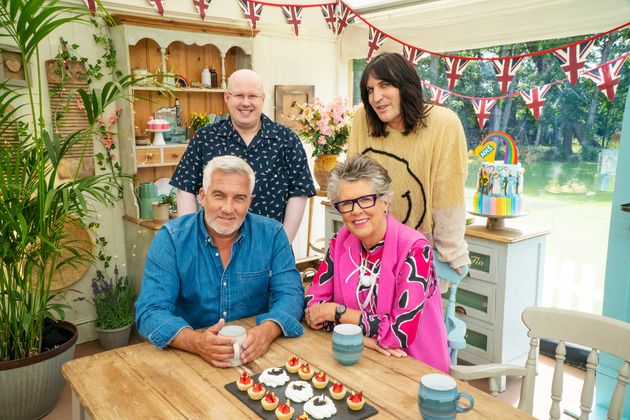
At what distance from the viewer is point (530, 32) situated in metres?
3.23

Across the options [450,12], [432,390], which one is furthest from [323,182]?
[432,390]

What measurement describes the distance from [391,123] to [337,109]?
1458 millimetres

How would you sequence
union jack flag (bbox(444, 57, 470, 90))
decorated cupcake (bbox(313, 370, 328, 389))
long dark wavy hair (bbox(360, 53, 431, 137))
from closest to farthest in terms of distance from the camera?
decorated cupcake (bbox(313, 370, 328, 389)) < long dark wavy hair (bbox(360, 53, 431, 137)) < union jack flag (bbox(444, 57, 470, 90))

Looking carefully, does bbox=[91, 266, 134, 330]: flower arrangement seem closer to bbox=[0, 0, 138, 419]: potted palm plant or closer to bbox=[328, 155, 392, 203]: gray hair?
bbox=[0, 0, 138, 419]: potted palm plant

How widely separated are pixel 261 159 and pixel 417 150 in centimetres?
74

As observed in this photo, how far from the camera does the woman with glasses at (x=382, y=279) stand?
1.59 metres

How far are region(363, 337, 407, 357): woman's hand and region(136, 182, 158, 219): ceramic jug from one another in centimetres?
244

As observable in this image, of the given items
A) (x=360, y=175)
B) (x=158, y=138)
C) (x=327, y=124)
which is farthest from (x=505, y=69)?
(x=158, y=138)

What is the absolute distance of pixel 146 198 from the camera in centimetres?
362

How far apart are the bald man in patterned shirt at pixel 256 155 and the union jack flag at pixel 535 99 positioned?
156 cm

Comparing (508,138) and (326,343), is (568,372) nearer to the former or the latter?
(508,138)

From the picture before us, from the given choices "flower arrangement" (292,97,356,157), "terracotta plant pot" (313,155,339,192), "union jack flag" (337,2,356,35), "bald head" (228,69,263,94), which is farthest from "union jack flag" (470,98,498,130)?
"bald head" (228,69,263,94)

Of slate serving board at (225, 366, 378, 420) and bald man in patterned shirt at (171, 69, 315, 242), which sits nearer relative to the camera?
slate serving board at (225, 366, 378, 420)

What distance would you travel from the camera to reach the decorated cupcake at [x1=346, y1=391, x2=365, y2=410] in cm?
123
